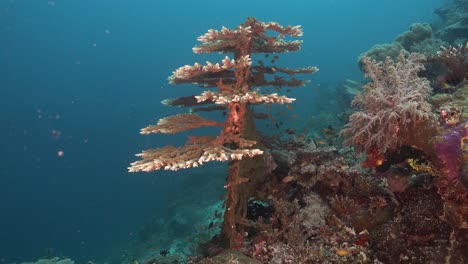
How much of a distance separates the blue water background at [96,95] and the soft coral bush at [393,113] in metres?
24.8

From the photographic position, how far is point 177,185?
29.5 metres

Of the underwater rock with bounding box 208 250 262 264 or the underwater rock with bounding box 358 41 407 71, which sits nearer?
the underwater rock with bounding box 208 250 262 264

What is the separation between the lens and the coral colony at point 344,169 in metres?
3.95

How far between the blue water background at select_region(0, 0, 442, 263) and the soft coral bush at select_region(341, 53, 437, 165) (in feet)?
81.4

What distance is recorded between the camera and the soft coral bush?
4723 millimetres

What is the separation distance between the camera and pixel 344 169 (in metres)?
5.76

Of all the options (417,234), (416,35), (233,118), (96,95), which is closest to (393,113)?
(417,234)

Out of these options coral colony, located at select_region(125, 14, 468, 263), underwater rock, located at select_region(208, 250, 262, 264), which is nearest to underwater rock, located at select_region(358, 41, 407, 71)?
coral colony, located at select_region(125, 14, 468, 263)

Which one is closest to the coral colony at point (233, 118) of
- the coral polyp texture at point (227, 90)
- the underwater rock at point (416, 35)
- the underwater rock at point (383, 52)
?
the coral polyp texture at point (227, 90)

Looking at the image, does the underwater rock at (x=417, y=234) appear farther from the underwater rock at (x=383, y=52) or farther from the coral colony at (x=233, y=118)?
the underwater rock at (x=383, y=52)

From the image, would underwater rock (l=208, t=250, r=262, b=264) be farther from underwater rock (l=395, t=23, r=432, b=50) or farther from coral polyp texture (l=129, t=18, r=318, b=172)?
underwater rock (l=395, t=23, r=432, b=50)

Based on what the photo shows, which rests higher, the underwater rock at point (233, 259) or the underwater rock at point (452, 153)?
the underwater rock at point (452, 153)

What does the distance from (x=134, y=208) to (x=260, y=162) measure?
3255cm

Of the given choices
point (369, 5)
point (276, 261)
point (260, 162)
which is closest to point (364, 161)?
point (260, 162)
